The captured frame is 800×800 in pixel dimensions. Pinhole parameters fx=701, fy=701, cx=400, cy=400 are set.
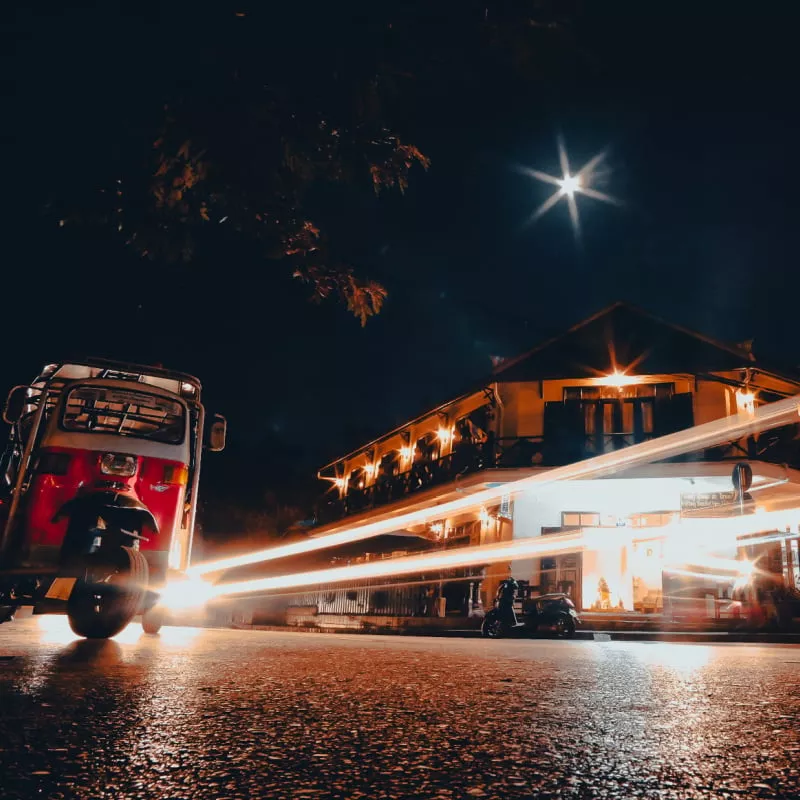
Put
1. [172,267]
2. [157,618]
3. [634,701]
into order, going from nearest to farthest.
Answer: [634,701] < [172,267] < [157,618]

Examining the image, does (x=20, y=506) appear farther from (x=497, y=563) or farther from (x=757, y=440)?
(x=757, y=440)

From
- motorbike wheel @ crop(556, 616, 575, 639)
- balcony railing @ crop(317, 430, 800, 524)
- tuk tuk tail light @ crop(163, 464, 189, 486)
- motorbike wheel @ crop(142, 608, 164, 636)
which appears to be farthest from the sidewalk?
tuk tuk tail light @ crop(163, 464, 189, 486)

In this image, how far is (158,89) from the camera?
4.87 m

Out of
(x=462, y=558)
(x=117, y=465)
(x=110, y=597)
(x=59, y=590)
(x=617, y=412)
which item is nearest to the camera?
(x=110, y=597)

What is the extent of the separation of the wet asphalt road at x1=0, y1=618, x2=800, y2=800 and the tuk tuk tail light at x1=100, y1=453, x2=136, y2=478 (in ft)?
9.81

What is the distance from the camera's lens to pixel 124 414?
775 centimetres

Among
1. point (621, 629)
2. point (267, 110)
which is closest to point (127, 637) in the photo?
point (267, 110)

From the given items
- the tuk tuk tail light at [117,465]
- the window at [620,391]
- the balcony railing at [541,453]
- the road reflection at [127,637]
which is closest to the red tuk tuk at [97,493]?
the tuk tuk tail light at [117,465]

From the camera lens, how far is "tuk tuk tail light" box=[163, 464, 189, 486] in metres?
7.62

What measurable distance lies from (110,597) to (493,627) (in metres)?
11.3

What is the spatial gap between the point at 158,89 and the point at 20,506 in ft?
14.0

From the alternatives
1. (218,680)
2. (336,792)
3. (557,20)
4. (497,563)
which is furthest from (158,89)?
(497,563)

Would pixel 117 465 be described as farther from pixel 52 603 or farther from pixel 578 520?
pixel 578 520

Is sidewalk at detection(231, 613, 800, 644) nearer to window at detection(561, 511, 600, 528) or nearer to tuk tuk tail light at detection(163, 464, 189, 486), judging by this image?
window at detection(561, 511, 600, 528)
